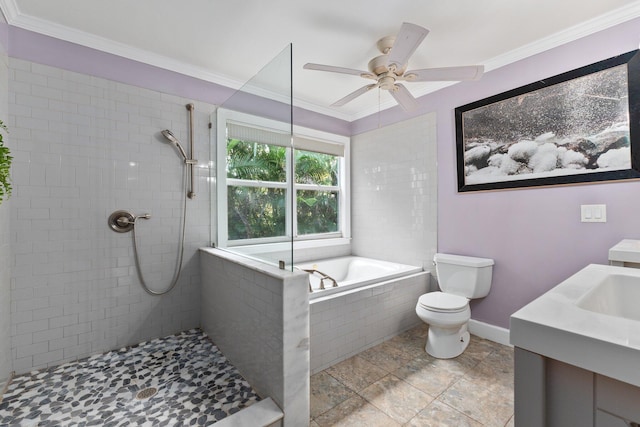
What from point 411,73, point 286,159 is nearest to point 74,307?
point 286,159

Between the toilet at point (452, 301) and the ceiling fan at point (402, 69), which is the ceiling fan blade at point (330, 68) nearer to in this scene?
the ceiling fan at point (402, 69)

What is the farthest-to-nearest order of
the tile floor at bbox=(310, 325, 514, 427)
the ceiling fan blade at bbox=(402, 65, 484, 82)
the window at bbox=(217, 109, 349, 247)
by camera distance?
1. the window at bbox=(217, 109, 349, 247)
2. the ceiling fan blade at bbox=(402, 65, 484, 82)
3. the tile floor at bbox=(310, 325, 514, 427)

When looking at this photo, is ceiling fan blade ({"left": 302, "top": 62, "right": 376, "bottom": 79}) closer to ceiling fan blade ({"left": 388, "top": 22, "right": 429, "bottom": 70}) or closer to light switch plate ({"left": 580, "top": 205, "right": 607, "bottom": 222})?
ceiling fan blade ({"left": 388, "top": 22, "right": 429, "bottom": 70})

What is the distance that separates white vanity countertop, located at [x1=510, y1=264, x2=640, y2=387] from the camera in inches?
19.7

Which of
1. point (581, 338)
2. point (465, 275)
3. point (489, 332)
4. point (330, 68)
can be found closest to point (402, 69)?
point (330, 68)

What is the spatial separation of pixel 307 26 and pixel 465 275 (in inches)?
93.5

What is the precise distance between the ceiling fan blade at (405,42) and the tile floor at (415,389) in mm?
2136

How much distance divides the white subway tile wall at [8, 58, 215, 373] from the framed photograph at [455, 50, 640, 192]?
256cm

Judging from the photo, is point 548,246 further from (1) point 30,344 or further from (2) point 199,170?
(1) point 30,344

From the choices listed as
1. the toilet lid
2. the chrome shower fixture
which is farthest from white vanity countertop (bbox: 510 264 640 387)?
the chrome shower fixture

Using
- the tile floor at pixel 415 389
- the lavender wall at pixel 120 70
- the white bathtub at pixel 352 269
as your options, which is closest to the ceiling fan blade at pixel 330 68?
the lavender wall at pixel 120 70

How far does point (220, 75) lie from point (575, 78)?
2.88 metres

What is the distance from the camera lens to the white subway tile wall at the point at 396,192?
2973 millimetres

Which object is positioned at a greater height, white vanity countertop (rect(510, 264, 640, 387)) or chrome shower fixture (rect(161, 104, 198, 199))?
chrome shower fixture (rect(161, 104, 198, 199))
